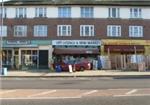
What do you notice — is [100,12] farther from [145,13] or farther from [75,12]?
[145,13]

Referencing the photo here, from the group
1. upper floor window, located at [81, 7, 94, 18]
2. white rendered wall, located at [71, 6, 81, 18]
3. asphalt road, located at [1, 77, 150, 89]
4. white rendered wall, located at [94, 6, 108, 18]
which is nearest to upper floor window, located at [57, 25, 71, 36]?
white rendered wall, located at [71, 6, 81, 18]

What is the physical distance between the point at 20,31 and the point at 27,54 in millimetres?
3634

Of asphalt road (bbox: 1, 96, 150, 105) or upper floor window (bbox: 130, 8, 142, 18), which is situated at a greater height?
upper floor window (bbox: 130, 8, 142, 18)

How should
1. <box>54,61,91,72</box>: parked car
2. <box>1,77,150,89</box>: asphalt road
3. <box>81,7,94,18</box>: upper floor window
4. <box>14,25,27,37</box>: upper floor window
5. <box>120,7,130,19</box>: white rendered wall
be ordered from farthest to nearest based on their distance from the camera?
<box>120,7,130,19</box>: white rendered wall < <box>81,7,94,18</box>: upper floor window < <box>14,25,27,37</box>: upper floor window < <box>54,61,91,72</box>: parked car < <box>1,77,150,89</box>: asphalt road

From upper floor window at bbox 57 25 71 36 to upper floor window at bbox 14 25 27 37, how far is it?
5.02 m

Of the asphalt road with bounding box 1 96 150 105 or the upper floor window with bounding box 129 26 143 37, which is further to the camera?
the upper floor window with bounding box 129 26 143 37

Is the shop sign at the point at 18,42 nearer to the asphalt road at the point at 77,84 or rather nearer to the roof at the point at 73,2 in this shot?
the roof at the point at 73,2

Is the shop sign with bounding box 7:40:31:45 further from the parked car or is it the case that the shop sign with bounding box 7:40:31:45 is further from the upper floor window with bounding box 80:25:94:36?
the parked car

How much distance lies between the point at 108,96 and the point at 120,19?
163 ft

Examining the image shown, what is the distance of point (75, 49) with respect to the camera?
65.4 m

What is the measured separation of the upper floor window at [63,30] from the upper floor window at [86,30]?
1.92m

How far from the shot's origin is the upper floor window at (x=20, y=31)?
219 ft

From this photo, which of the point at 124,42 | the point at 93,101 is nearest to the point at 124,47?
the point at 124,42

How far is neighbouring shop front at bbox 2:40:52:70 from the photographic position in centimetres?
6638
